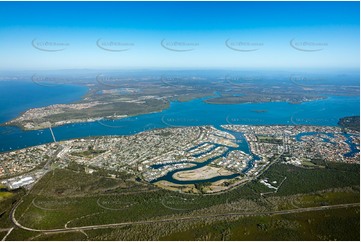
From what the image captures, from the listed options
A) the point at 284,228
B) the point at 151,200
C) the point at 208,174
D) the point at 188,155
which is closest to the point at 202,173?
the point at 208,174

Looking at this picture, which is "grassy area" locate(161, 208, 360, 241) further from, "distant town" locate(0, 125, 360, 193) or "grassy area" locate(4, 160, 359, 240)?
"distant town" locate(0, 125, 360, 193)

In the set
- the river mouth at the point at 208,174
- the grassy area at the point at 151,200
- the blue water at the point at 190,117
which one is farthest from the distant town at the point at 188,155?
the blue water at the point at 190,117

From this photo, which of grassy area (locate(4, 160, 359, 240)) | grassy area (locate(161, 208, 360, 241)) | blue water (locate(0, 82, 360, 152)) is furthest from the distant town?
blue water (locate(0, 82, 360, 152))

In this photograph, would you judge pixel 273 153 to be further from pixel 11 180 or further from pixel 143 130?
pixel 11 180

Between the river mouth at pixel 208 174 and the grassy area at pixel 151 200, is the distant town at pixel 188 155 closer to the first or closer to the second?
the river mouth at pixel 208 174

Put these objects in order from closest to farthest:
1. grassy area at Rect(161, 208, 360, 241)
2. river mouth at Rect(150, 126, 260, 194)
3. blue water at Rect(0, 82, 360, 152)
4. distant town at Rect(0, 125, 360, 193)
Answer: grassy area at Rect(161, 208, 360, 241) < river mouth at Rect(150, 126, 260, 194) < distant town at Rect(0, 125, 360, 193) < blue water at Rect(0, 82, 360, 152)

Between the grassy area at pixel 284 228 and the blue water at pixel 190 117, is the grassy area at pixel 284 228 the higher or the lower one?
the lower one

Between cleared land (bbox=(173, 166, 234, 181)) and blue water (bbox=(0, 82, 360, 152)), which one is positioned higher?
blue water (bbox=(0, 82, 360, 152))

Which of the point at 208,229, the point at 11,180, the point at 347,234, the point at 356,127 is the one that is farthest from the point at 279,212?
the point at 356,127

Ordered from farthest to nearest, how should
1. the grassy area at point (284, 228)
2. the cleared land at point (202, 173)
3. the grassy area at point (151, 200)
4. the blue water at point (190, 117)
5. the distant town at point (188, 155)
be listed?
the blue water at point (190, 117) < the distant town at point (188, 155) < the cleared land at point (202, 173) < the grassy area at point (151, 200) < the grassy area at point (284, 228)

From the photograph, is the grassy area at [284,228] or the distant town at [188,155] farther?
the distant town at [188,155]
